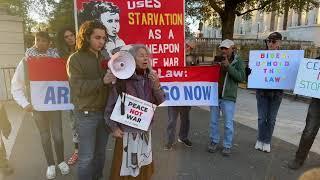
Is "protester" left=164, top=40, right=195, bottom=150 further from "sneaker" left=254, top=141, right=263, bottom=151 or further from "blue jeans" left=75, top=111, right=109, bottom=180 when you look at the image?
"blue jeans" left=75, top=111, right=109, bottom=180

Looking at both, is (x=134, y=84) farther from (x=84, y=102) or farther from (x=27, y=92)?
(x=27, y=92)

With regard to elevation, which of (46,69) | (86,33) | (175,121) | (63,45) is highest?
(86,33)

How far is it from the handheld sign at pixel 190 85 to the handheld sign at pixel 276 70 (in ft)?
2.74

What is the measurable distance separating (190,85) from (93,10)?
1734mm

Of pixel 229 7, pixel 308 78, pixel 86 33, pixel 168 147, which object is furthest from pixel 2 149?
pixel 229 7

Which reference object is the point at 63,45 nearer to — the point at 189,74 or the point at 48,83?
the point at 48,83

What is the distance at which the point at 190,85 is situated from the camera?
17.4ft

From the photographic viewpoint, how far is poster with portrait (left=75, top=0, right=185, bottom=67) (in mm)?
4570

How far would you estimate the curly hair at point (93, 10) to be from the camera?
178 inches

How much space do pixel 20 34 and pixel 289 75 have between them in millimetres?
8132

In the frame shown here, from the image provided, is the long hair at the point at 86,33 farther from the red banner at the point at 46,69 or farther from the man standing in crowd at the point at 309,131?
the man standing in crowd at the point at 309,131

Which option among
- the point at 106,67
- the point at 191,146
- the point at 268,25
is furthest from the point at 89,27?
the point at 268,25

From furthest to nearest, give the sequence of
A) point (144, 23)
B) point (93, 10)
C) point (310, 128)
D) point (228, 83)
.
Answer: point (228, 83) → point (310, 128) → point (144, 23) → point (93, 10)

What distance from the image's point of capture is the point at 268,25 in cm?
5238
